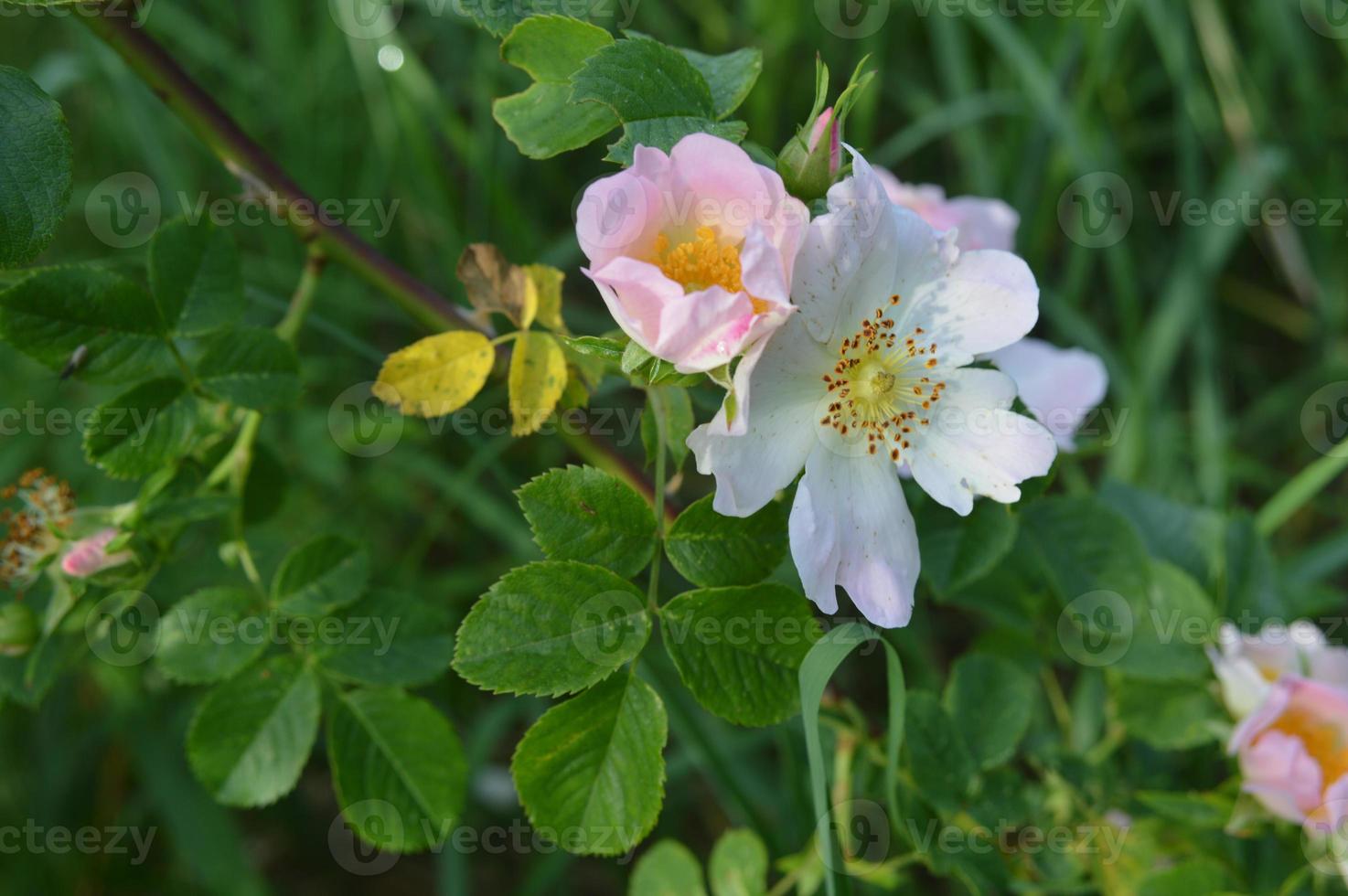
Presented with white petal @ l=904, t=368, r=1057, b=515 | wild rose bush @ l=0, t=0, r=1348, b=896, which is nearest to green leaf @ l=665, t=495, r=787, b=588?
wild rose bush @ l=0, t=0, r=1348, b=896

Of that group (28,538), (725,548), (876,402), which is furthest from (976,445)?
(28,538)

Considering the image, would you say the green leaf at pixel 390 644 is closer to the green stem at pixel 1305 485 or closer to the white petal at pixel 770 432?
the white petal at pixel 770 432

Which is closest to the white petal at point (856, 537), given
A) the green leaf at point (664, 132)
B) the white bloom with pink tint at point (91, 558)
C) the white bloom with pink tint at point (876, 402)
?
the white bloom with pink tint at point (876, 402)

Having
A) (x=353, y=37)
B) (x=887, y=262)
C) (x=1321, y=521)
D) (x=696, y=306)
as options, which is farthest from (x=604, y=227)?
(x=1321, y=521)

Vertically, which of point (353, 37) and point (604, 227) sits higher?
point (604, 227)

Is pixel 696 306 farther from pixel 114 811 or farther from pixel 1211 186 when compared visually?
pixel 1211 186

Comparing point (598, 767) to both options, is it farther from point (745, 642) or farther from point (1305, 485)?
point (1305, 485)
